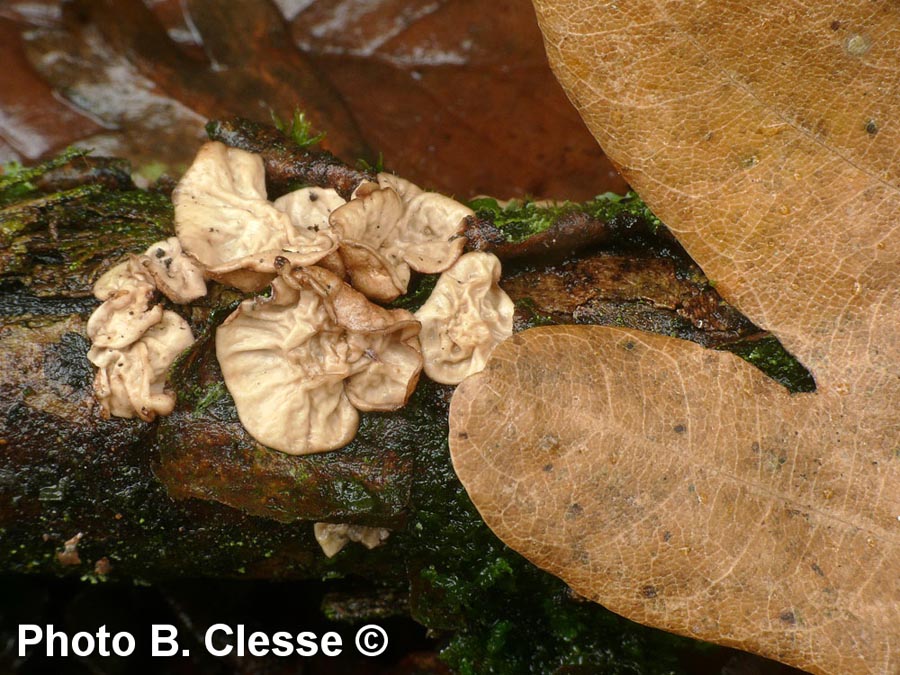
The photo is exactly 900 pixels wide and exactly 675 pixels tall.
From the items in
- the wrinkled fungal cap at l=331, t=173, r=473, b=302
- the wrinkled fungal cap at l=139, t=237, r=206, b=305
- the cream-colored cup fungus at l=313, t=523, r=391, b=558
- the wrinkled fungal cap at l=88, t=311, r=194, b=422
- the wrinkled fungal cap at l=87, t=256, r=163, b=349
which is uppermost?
the wrinkled fungal cap at l=331, t=173, r=473, b=302

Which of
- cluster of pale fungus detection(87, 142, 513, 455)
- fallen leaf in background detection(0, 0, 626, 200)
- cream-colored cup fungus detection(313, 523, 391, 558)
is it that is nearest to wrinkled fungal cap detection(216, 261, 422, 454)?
cluster of pale fungus detection(87, 142, 513, 455)

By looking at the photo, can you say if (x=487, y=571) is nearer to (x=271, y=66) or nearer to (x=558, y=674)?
(x=558, y=674)

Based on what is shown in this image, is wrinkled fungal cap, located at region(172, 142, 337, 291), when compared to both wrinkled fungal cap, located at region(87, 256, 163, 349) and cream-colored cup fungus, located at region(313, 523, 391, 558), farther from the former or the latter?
cream-colored cup fungus, located at region(313, 523, 391, 558)

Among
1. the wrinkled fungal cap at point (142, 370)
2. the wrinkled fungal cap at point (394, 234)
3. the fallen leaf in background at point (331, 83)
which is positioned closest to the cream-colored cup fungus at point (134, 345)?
the wrinkled fungal cap at point (142, 370)

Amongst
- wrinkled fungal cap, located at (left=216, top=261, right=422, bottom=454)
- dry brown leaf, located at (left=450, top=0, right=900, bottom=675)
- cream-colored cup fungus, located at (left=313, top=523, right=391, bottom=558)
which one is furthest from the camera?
cream-colored cup fungus, located at (left=313, top=523, right=391, bottom=558)

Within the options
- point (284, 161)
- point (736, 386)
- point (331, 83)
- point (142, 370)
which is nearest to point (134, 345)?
point (142, 370)

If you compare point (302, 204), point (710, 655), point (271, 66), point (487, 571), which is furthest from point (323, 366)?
point (271, 66)

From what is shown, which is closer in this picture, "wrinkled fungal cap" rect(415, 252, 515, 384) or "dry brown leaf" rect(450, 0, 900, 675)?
"dry brown leaf" rect(450, 0, 900, 675)

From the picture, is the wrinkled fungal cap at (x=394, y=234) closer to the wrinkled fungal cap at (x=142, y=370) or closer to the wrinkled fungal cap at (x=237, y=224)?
the wrinkled fungal cap at (x=237, y=224)
